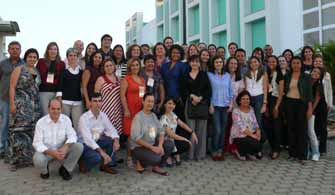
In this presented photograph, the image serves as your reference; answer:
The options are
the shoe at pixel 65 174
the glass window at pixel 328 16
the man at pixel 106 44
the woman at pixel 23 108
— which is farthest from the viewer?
the glass window at pixel 328 16

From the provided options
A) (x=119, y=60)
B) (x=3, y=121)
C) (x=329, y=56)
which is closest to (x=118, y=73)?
(x=119, y=60)

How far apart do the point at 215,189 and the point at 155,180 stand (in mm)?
912

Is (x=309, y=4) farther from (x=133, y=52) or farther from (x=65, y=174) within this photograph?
(x=65, y=174)

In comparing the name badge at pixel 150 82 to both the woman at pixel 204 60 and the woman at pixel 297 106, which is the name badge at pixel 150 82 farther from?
the woman at pixel 297 106

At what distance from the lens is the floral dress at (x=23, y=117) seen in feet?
20.8

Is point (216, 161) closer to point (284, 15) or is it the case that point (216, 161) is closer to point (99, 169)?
point (99, 169)

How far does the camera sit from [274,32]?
1964 centimetres

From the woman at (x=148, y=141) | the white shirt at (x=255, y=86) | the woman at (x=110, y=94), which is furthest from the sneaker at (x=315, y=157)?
the woman at (x=110, y=94)

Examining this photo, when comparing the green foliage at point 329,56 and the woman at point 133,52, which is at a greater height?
the green foliage at point 329,56

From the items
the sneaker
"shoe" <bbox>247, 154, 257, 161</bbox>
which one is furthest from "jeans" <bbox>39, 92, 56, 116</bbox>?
the sneaker

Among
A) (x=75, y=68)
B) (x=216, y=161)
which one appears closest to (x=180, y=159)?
(x=216, y=161)

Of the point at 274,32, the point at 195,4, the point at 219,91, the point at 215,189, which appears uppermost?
the point at 195,4

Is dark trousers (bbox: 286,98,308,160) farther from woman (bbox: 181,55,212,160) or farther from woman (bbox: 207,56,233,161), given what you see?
woman (bbox: 181,55,212,160)

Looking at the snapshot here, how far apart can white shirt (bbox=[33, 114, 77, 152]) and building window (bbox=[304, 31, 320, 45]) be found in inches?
546
